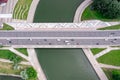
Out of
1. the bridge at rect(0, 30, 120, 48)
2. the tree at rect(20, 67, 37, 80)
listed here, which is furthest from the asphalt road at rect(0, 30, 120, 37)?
the tree at rect(20, 67, 37, 80)

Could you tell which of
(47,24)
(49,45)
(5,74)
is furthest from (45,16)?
(5,74)

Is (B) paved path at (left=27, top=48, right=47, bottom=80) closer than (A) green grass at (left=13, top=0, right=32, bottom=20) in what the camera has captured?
Yes

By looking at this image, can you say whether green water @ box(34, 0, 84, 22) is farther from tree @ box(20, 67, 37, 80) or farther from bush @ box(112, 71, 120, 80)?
bush @ box(112, 71, 120, 80)

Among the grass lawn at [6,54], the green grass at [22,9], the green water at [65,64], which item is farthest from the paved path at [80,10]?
the grass lawn at [6,54]

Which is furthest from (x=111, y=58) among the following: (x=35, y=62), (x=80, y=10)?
(x=35, y=62)

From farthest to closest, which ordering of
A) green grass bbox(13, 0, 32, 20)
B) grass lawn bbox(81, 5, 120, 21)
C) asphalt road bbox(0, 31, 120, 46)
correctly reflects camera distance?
green grass bbox(13, 0, 32, 20), grass lawn bbox(81, 5, 120, 21), asphalt road bbox(0, 31, 120, 46)
